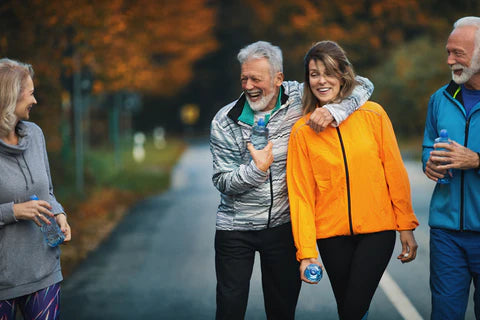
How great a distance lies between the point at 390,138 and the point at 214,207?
32.6 feet

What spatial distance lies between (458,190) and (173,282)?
416 centimetres

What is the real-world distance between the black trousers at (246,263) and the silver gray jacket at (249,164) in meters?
0.07

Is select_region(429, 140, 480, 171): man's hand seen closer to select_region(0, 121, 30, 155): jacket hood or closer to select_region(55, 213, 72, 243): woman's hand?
select_region(55, 213, 72, 243): woman's hand

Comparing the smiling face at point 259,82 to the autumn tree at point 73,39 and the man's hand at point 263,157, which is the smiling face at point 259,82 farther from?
the autumn tree at point 73,39

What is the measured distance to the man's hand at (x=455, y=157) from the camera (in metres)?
3.73

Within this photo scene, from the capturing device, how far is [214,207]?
45.1 feet

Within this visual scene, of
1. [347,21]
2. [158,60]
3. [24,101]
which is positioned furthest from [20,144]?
[158,60]

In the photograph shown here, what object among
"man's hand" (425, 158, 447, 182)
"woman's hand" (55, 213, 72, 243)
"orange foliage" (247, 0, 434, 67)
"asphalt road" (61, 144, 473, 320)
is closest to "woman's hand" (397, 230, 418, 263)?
"man's hand" (425, 158, 447, 182)

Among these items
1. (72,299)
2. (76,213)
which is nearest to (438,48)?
(76,213)

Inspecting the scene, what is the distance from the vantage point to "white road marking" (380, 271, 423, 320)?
6031 mm

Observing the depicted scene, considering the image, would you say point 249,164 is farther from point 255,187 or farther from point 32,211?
point 32,211

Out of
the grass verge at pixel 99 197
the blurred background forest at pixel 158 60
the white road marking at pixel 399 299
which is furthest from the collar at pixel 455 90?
the grass verge at pixel 99 197

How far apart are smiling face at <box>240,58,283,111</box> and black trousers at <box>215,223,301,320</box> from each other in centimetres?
77

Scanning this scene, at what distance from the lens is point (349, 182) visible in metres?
3.92
